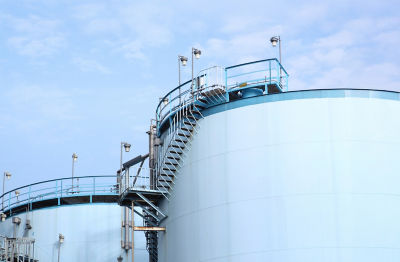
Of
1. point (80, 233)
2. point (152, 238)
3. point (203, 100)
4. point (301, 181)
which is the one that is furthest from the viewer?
point (80, 233)

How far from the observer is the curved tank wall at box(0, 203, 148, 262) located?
43.2 meters

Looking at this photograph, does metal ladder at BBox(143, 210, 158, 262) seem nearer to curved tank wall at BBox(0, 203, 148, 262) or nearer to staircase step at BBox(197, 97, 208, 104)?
curved tank wall at BBox(0, 203, 148, 262)

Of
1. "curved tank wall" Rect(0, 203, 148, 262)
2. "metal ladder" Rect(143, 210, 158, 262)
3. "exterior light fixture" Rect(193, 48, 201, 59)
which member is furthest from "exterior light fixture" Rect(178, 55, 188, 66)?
"curved tank wall" Rect(0, 203, 148, 262)

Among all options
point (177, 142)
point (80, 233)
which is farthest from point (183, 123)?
point (80, 233)

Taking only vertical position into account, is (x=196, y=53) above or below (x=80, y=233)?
above

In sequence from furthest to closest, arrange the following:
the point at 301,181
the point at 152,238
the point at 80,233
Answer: the point at 80,233
the point at 152,238
the point at 301,181

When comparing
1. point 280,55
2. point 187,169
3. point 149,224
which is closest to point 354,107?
point 280,55

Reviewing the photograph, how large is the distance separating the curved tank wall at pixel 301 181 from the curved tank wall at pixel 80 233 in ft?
46.9

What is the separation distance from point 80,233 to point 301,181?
19.7 meters

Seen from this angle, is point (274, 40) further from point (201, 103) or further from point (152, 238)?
point (152, 238)

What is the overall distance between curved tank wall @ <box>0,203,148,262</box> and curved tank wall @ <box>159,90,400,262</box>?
562 inches

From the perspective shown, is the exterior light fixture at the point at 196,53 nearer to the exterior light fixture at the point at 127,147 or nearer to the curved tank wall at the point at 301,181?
the curved tank wall at the point at 301,181

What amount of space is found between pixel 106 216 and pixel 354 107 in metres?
20.2

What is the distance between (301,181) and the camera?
27500 millimetres
